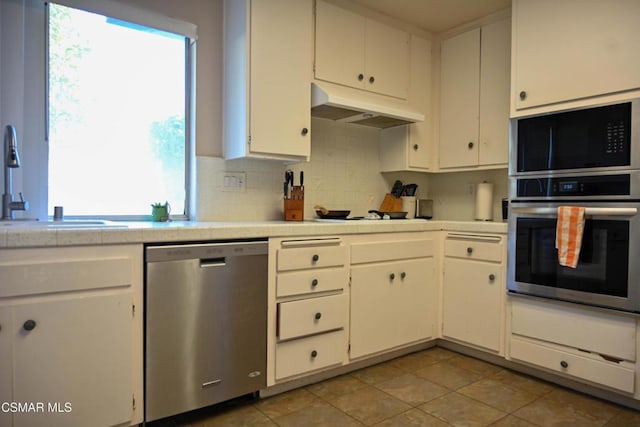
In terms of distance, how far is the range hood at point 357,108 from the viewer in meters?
2.61

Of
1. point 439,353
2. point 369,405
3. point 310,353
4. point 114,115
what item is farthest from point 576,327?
point 114,115

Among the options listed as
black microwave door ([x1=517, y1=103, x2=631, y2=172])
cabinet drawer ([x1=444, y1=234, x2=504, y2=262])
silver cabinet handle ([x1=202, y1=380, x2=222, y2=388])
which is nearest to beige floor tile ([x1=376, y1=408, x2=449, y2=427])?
silver cabinet handle ([x1=202, y1=380, x2=222, y2=388])

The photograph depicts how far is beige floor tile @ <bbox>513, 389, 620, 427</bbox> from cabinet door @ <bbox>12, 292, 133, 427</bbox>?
1.86 meters

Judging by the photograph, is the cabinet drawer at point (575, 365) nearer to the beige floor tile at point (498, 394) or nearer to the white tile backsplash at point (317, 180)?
the beige floor tile at point (498, 394)

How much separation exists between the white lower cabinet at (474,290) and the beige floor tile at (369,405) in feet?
2.76

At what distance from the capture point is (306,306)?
2213mm

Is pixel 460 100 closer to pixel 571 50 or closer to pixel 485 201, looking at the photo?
pixel 485 201

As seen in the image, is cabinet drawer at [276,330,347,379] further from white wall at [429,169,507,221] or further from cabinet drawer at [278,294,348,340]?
white wall at [429,169,507,221]

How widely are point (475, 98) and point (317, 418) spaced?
2.49m

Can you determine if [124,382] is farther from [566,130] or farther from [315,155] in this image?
[566,130]

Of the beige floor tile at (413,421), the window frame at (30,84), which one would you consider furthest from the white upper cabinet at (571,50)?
the window frame at (30,84)

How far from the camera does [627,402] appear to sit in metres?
2.13

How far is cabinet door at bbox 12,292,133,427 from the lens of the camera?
1496mm

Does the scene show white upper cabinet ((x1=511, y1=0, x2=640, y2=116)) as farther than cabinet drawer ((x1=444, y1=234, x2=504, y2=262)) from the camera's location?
No
